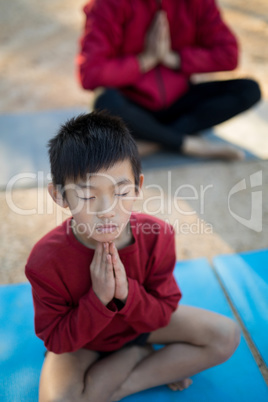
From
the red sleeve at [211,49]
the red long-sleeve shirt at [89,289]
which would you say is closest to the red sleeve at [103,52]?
the red sleeve at [211,49]

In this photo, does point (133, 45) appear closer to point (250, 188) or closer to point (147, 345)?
point (250, 188)

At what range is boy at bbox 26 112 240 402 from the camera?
896 mm

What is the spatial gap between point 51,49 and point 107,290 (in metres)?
2.66

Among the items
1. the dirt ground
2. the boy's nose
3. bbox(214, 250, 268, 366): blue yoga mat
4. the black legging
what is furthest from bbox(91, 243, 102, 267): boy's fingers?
the dirt ground

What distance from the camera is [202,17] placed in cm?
208

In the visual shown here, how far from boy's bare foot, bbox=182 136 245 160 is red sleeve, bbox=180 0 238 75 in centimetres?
36

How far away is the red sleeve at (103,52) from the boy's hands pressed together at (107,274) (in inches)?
47.7

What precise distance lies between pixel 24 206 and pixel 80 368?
840mm

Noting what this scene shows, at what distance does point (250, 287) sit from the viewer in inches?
54.2

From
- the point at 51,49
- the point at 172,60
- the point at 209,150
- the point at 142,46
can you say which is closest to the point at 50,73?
the point at 51,49

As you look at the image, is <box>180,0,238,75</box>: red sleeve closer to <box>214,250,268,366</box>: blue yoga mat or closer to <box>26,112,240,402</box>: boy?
<box>214,250,268,366</box>: blue yoga mat

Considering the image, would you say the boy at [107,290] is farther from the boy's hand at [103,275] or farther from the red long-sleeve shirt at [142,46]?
the red long-sleeve shirt at [142,46]

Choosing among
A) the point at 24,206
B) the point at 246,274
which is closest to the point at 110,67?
the point at 24,206

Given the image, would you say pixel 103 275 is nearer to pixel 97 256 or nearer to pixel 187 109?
pixel 97 256
